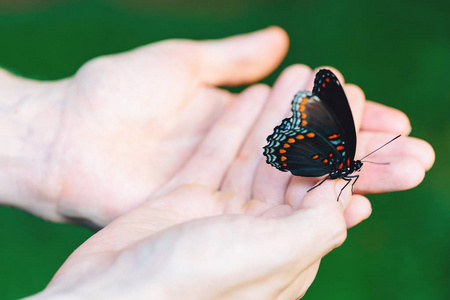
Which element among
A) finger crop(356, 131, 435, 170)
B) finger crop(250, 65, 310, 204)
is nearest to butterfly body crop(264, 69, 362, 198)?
finger crop(250, 65, 310, 204)

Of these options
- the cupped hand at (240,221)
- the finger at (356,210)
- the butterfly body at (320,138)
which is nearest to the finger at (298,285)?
the cupped hand at (240,221)

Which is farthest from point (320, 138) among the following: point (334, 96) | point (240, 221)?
point (240, 221)

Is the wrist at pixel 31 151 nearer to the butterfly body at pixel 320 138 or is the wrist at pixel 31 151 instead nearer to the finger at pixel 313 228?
the butterfly body at pixel 320 138

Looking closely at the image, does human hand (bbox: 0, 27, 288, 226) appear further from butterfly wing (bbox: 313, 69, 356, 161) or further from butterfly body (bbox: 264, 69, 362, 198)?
butterfly wing (bbox: 313, 69, 356, 161)

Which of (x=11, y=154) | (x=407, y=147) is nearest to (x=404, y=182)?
(x=407, y=147)

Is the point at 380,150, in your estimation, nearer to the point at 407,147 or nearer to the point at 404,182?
the point at 407,147

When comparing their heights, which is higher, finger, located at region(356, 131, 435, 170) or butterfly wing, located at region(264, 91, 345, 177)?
butterfly wing, located at region(264, 91, 345, 177)
